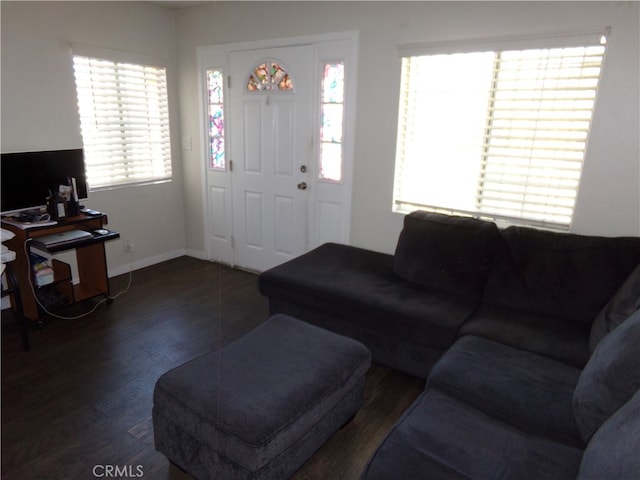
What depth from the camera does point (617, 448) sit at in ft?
3.84

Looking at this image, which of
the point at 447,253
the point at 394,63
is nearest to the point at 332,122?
the point at 394,63

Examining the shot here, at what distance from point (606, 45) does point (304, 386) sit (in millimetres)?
2408

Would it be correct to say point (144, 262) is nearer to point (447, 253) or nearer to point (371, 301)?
point (371, 301)

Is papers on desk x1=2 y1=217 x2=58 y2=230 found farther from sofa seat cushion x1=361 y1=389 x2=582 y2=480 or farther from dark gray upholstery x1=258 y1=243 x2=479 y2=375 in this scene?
sofa seat cushion x1=361 y1=389 x2=582 y2=480

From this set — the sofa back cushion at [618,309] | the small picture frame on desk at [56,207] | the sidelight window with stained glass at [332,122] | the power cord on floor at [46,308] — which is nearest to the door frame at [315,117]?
the sidelight window with stained glass at [332,122]

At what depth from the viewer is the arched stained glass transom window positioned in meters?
3.60

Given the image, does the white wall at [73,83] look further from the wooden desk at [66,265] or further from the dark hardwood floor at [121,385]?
the dark hardwood floor at [121,385]

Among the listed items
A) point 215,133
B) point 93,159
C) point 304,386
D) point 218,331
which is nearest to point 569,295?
point 304,386

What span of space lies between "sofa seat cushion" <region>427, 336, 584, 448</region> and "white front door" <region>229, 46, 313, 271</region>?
2.13m

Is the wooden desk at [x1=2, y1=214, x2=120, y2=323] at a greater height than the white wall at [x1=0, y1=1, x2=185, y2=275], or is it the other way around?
the white wall at [x1=0, y1=1, x2=185, y2=275]

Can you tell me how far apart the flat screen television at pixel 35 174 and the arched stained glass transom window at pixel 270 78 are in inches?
59.9

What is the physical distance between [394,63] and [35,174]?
2670 millimetres

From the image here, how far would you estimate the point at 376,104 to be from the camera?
3176mm

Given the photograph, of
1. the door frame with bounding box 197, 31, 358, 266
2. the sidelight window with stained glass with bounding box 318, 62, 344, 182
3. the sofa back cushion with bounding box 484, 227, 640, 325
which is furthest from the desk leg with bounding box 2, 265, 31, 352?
the sofa back cushion with bounding box 484, 227, 640, 325
